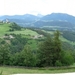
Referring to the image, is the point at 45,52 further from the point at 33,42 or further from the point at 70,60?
the point at 33,42

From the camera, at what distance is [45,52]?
1870 inches

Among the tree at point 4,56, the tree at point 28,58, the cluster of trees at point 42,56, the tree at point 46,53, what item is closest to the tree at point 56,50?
the cluster of trees at point 42,56

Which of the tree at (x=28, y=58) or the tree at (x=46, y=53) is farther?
the tree at (x=46, y=53)

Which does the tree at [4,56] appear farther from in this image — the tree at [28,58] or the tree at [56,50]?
the tree at [56,50]

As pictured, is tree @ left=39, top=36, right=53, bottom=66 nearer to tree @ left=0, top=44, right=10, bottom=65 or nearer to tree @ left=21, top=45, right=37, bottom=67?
tree @ left=21, top=45, right=37, bottom=67

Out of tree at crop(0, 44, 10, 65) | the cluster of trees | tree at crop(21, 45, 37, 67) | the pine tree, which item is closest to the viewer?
tree at crop(21, 45, 37, 67)

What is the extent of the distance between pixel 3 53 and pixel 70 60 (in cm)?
1438

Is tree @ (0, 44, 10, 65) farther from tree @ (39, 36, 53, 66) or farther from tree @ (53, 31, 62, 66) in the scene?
tree @ (53, 31, 62, 66)

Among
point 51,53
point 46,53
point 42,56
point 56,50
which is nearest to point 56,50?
point 56,50

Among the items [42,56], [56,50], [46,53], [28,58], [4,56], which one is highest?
[56,50]

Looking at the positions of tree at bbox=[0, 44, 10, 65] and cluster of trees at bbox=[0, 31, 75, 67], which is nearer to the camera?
cluster of trees at bbox=[0, 31, 75, 67]

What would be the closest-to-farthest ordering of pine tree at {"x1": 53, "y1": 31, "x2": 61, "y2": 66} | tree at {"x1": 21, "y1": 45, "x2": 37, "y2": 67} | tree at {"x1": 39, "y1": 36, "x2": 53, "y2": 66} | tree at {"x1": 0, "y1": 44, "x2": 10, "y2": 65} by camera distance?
1. tree at {"x1": 21, "y1": 45, "x2": 37, "y2": 67}
2. tree at {"x1": 39, "y1": 36, "x2": 53, "y2": 66}
3. pine tree at {"x1": 53, "y1": 31, "x2": 61, "y2": 66}
4. tree at {"x1": 0, "y1": 44, "x2": 10, "y2": 65}

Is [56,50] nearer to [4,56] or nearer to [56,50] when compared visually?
[56,50]

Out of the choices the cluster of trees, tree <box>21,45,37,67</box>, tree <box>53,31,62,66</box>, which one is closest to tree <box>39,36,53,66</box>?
the cluster of trees
